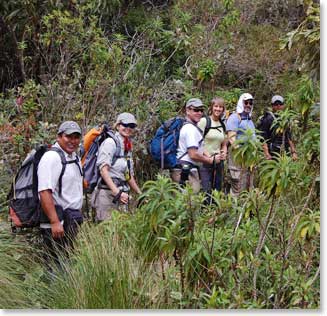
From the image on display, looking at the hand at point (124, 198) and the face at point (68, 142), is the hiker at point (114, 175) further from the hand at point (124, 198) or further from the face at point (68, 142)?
the face at point (68, 142)

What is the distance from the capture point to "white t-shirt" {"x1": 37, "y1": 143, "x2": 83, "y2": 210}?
4.88m

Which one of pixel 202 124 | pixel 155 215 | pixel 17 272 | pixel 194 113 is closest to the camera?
pixel 155 215

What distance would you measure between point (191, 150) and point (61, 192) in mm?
1850

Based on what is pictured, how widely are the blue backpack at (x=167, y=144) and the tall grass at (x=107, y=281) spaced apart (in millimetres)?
2238

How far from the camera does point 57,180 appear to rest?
4.95 meters

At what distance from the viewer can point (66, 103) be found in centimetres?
798

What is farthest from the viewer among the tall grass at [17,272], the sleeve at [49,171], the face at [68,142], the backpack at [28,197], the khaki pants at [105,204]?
the khaki pants at [105,204]

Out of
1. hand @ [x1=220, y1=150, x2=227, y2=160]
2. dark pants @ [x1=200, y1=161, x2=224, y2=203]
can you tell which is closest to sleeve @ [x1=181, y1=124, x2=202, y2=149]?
dark pants @ [x1=200, y1=161, x2=224, y2=203]

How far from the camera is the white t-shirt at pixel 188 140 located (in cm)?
656

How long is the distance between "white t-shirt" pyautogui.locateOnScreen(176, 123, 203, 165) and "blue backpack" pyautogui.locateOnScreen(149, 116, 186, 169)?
0.07 m

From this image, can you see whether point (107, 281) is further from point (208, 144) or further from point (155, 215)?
point (208, 144)

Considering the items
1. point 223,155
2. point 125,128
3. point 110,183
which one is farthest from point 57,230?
point 223,155

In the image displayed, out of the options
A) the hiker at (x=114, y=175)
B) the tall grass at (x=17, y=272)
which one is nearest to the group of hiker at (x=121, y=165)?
the hiker at (x=114, y=175)

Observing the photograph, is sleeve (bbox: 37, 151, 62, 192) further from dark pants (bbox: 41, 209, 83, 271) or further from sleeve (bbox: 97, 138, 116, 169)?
sleeve (bbox: 97, 138, 116, 169)
